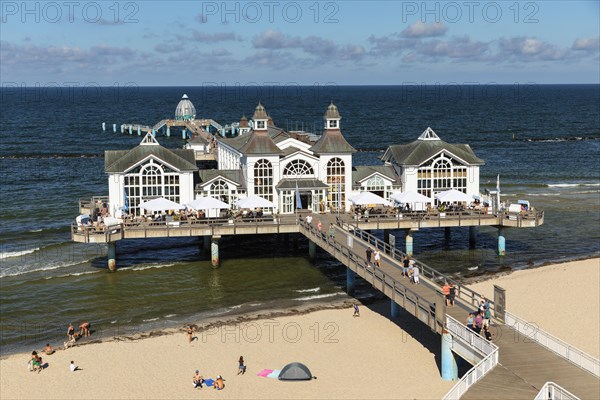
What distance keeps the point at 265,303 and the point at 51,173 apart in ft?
173

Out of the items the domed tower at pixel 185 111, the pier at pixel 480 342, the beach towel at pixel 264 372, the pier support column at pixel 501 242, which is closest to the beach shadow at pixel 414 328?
the pier at pixel 480 342

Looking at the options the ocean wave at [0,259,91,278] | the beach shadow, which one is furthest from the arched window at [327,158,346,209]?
the ocean wave at [0,259,91,278]

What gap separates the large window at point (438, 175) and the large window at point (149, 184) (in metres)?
15.6

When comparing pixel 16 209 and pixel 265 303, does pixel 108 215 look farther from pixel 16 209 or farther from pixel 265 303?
pixel 16 209

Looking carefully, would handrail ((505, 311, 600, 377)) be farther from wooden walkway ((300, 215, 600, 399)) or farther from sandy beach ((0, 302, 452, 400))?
sandy beach ((0, 302, 452, 400))

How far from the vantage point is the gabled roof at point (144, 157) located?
4906cm

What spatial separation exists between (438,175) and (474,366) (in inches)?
1061

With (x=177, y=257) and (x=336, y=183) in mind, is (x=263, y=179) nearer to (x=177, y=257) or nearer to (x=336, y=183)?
(x=336, y=183)

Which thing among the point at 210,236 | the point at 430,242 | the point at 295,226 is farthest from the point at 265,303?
the point at 430,242

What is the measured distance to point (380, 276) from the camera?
37.2 meters

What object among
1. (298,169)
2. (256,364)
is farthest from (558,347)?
(298,169)

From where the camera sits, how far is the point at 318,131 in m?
138

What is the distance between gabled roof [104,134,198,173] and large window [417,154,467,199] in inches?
571

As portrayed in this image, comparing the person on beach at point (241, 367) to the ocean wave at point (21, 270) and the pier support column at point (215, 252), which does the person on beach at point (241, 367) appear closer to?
the pier support column at point (215, 252)
